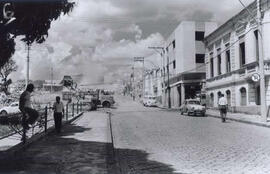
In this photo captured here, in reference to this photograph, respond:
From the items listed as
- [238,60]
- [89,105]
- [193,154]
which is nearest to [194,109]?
[238,60]

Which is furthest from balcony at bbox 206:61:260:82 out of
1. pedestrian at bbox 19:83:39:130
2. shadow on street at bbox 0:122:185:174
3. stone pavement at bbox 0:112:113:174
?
pedestrian at bbox 19:83:39:130

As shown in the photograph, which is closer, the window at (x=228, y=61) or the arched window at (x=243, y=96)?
the arched window at (x=243, y=96)

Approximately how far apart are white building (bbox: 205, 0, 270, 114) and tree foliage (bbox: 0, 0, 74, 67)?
2154cm

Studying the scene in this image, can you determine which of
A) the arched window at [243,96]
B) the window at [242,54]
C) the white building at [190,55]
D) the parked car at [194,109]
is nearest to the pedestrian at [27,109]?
the parked car at [194,109]

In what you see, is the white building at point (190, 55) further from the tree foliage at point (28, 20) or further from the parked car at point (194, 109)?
the tree foliage at point (28, 20)

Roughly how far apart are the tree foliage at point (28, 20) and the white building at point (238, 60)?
21543 mm

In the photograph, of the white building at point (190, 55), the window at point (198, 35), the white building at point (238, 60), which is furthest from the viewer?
the window at point (198, 35)

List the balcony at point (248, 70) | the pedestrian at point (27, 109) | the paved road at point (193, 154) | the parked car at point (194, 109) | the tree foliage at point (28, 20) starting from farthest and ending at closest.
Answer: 1. the parked car at point (194, 109)
2. the balcony at point (248, 70)
3. the pedestrian at point (27, 109)
4. the paved road at point (193, 154)
5. the tree foliage at point (28, 20)

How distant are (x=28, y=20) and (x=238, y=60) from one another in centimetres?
2789

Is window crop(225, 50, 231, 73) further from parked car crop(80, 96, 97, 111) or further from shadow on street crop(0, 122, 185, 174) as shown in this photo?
shadow on street crop(0, 122, 185, 174)

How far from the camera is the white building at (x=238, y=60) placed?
2876 cm

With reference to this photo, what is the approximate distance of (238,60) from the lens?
33562 millimetres

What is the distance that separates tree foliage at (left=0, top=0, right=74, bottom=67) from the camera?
24.9 ft

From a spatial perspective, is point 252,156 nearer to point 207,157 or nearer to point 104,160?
point 207,157
